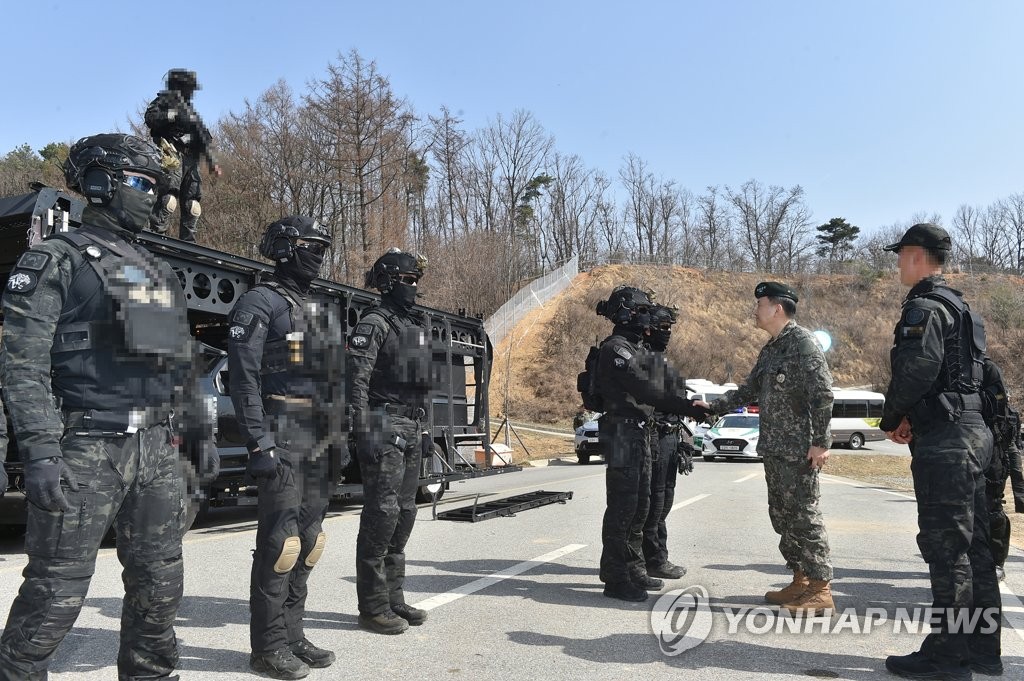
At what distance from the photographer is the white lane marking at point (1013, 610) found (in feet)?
15.7

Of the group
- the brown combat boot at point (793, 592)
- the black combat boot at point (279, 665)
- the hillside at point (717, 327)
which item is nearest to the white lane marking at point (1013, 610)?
the brown combat boot at point (793, 592)

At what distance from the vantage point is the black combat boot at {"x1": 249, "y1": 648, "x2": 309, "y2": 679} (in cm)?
361

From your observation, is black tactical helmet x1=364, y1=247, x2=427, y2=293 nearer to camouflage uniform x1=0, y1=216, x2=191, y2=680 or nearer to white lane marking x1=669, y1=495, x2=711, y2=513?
camouflage uniform x1=0, y1=216, x2=191, y2=680

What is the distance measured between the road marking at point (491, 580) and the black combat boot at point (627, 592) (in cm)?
92

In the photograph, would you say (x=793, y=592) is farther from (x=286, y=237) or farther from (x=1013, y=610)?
(x=286, y=237)

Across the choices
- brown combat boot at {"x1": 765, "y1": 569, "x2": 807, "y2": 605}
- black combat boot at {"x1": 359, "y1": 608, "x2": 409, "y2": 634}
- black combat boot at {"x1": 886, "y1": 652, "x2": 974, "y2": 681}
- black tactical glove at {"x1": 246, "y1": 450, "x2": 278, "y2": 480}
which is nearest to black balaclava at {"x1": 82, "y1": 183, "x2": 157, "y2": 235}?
black tactical glove at {"x1": 246, "y1": 450, "x2": 278, "y2": 480}

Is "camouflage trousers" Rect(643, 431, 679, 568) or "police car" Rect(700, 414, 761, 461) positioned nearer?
"camouflage trousers" Rect(643, 431, 679, 568)

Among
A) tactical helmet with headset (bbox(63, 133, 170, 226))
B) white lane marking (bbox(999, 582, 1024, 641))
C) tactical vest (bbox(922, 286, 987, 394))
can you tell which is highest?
tactical helmet with headset (bbox(63, 133, 170, 226))

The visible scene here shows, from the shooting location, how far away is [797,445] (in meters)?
5.05

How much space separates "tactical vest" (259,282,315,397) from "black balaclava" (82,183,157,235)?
2.61ft

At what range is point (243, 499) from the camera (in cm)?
775

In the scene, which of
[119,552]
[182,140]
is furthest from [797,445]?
[182,140]

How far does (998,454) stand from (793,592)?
4.97 ft

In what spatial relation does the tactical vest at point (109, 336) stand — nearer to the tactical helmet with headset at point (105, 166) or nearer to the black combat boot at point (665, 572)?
the tactical helmet with headset at point (105, 166)
